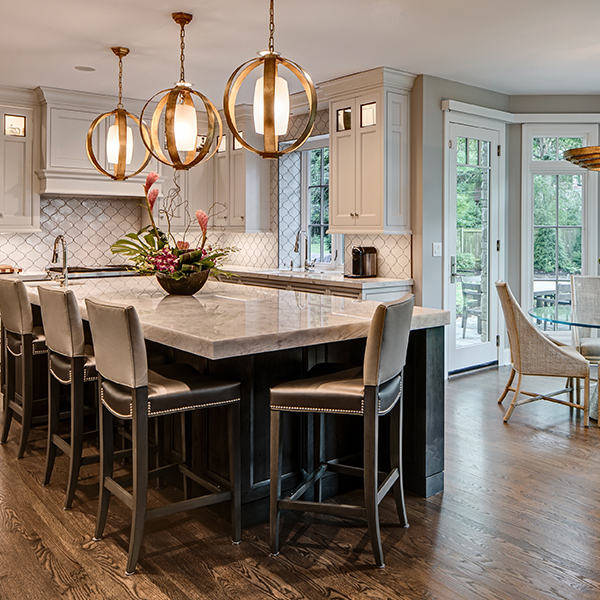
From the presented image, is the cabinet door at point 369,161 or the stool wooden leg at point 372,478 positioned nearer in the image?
the stool wooden leg at point 372,478

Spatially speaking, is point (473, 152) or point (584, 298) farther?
point (473, 152)

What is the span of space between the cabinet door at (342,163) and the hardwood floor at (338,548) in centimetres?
271

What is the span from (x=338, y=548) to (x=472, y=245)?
3.85 metres

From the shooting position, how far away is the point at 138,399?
2199 millimetres

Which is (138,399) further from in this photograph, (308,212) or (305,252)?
(308,212)

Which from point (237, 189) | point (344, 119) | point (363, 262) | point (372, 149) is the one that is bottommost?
point (363, 262)

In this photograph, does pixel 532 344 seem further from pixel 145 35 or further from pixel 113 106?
pixel 113 106

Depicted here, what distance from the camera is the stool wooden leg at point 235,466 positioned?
7.82ft

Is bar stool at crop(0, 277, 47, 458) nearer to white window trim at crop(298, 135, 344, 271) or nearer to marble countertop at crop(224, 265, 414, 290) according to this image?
marble countertop at crop(224, 265, 414, 290)

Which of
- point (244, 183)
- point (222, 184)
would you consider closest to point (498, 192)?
point (244, 183)

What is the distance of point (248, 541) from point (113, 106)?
4.80 metres

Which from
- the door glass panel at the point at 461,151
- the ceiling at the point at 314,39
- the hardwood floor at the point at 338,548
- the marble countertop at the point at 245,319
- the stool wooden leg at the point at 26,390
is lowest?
the hardwood floor at the point at 338,548

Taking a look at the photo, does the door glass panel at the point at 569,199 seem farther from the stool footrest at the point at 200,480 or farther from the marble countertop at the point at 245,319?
the stool footrest at the point at 200,480

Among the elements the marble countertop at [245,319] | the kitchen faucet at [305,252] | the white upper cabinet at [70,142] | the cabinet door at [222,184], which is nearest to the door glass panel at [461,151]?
the kitchen faucet at [305,252]
